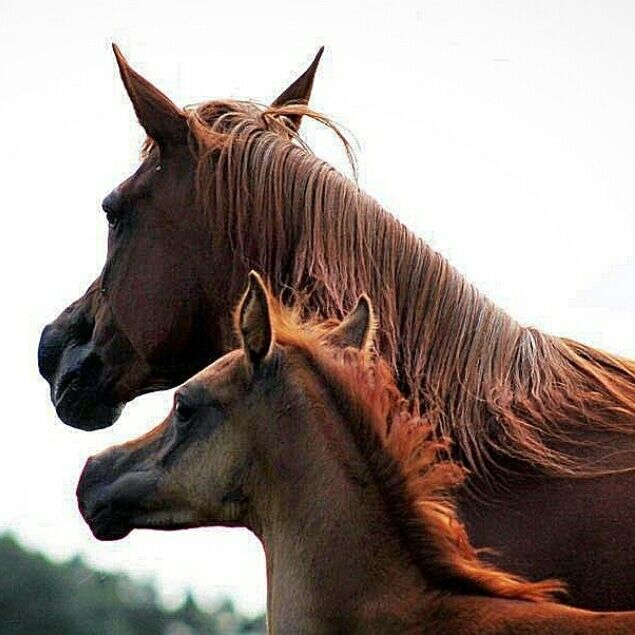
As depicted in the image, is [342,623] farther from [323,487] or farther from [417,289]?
[417,289]

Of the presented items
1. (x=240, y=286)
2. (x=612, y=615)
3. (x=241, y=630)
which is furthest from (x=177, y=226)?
(x=241, y=630)

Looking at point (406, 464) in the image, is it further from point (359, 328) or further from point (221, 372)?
point (221, 372)

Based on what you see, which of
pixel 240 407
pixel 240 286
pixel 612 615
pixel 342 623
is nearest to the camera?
pixel 612 615

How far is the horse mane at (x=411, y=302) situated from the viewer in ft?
23.3

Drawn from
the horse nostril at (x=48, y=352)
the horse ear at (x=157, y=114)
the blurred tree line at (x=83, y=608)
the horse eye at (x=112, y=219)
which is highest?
the blurred tree line at (x=83, y=608)

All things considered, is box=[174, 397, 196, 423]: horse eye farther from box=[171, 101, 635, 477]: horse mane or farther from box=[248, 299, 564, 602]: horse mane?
box=[171, 101, 635, 477]: horse mane

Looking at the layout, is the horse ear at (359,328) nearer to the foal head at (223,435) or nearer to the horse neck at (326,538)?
the foal head at (223,435)

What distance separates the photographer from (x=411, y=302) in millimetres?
7367

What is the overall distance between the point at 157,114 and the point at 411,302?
46.8 inches

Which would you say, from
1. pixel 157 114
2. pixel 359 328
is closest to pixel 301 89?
pixel 157 114

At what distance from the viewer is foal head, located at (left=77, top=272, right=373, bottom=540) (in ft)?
23.3

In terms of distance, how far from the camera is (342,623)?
669cm

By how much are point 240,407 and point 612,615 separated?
62.0 inches

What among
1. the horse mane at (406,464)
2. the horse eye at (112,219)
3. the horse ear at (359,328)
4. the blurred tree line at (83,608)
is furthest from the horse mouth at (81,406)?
the blurred tree line at (83,608)
